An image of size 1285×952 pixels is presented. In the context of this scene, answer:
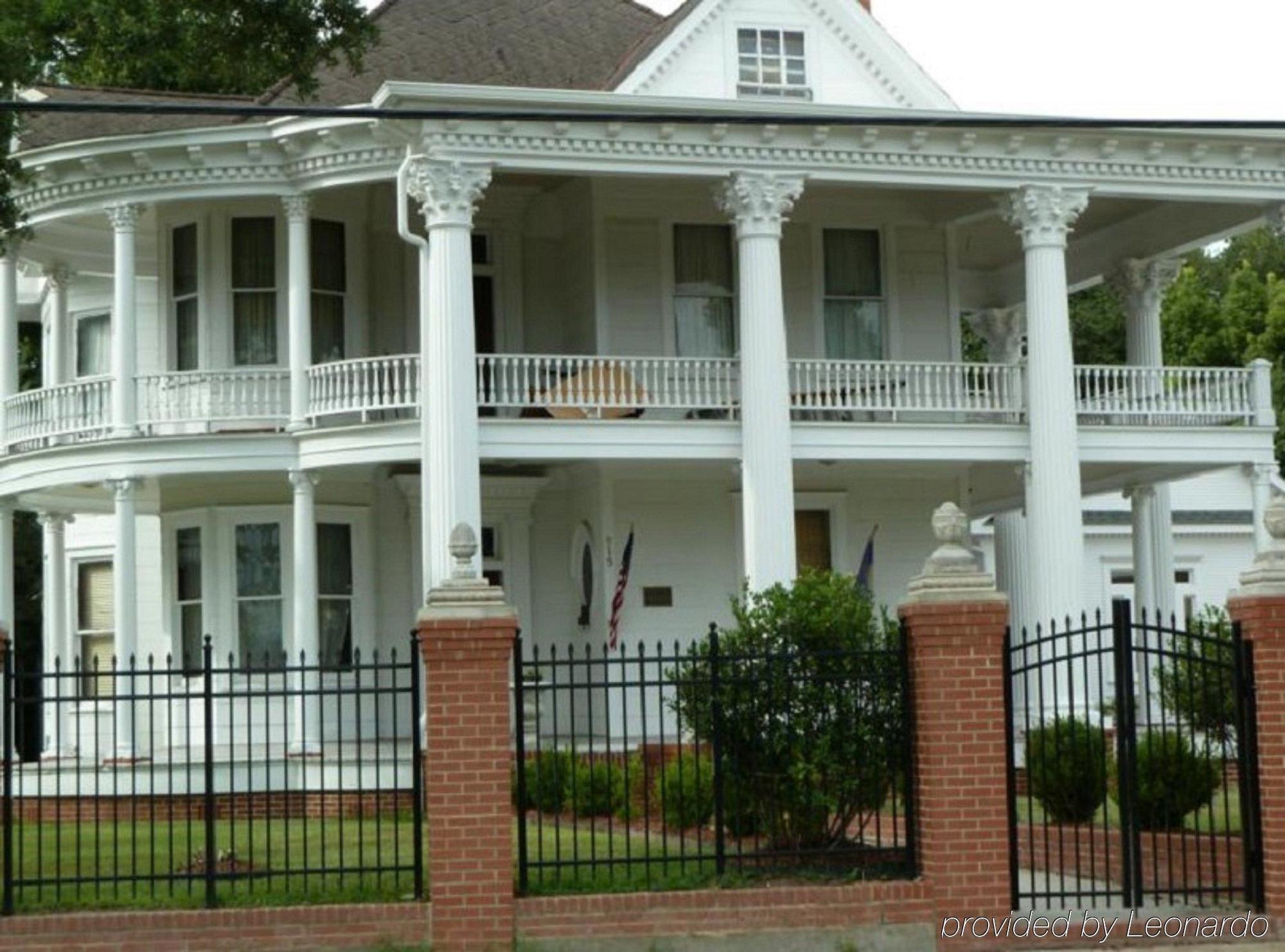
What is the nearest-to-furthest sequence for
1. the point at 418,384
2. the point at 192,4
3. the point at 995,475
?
the point at 192,4 < the point at 418,384 < the point at 995,475

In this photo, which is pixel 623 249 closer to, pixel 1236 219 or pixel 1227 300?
pixel 1236 219

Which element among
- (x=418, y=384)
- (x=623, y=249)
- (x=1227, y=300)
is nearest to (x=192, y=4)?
(x=418, y=384)

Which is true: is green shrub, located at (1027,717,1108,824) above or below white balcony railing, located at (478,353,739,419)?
below

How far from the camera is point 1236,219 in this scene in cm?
3072

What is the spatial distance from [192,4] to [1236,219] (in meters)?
14.4

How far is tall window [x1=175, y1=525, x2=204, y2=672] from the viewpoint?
29.2m

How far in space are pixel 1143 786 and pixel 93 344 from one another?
1830cm

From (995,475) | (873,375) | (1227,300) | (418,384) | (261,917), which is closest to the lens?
(261,917)

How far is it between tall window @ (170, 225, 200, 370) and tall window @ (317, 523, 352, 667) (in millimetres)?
2815

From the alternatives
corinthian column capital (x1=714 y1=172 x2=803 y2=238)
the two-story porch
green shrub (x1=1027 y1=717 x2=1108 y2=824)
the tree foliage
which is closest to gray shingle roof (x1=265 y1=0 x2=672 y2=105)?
the two-story porch

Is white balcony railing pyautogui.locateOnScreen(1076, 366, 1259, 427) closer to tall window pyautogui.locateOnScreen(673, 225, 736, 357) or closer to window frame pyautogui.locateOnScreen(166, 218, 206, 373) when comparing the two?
tall window pyautogui.locateOnScreen(673, 225, 736, 357)

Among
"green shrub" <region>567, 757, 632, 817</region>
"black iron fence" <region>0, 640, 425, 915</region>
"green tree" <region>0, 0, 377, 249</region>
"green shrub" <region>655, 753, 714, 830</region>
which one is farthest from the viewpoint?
"green tree" <region>0, 0, 377, 249</region>

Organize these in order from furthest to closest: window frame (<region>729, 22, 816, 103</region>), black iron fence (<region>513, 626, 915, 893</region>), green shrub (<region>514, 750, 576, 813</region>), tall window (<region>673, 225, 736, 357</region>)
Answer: tall window (<region>673, 225, 736, 357</region>) < window frame (<region>729, 22, 816, 103</region>) < green shrub (<region>514, 750, 576, 813</region>) < black iron fence (<region>513, 626, 915, 893</region>)

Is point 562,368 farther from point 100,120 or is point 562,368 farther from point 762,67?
point 100,120
